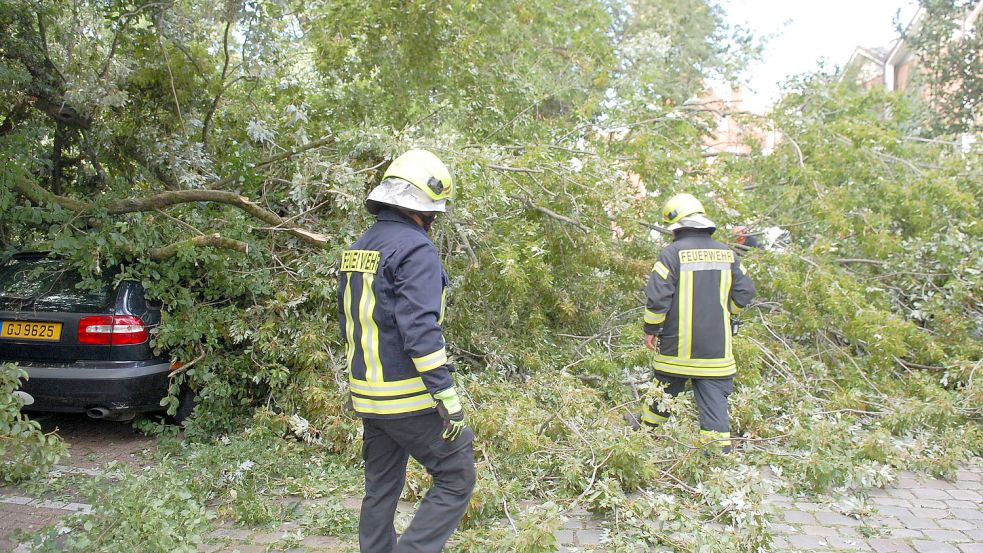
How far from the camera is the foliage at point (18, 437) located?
315cm

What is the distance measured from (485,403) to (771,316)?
3307 millimetres

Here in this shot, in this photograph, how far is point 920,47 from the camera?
1302cm

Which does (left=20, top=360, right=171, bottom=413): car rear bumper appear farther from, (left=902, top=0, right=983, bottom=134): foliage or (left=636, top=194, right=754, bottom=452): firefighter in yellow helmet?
(left=902, top=0, right=983, bottom=134): foliage

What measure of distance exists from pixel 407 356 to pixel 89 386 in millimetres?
3178

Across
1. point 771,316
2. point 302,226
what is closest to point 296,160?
point 302,226

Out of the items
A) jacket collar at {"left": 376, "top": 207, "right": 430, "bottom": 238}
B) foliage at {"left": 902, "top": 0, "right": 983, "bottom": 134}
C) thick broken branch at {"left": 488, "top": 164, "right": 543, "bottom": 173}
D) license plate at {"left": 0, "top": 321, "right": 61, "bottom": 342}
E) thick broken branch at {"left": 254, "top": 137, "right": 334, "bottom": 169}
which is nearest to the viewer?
jacket collar at {"left": 376, "top": 207, "right": 430, "bottom": 238}

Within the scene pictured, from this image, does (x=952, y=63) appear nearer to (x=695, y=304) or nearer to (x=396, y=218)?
(x=695, y=304)

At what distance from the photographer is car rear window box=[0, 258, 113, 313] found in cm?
507

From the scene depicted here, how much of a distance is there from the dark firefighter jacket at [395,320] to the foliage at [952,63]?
502 inches

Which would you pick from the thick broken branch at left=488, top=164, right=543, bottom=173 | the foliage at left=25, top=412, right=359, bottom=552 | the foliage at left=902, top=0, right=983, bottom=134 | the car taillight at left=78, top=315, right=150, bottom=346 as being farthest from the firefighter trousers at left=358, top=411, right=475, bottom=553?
the foliage at left=902, top=0, right=983, bottom=134

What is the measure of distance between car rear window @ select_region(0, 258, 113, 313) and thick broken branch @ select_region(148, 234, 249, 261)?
399 mm

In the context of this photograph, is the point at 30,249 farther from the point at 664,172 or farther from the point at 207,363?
the point at 664,172

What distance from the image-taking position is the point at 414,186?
9.92 ft

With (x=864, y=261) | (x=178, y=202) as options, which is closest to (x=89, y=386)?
(x=178, y=202)
